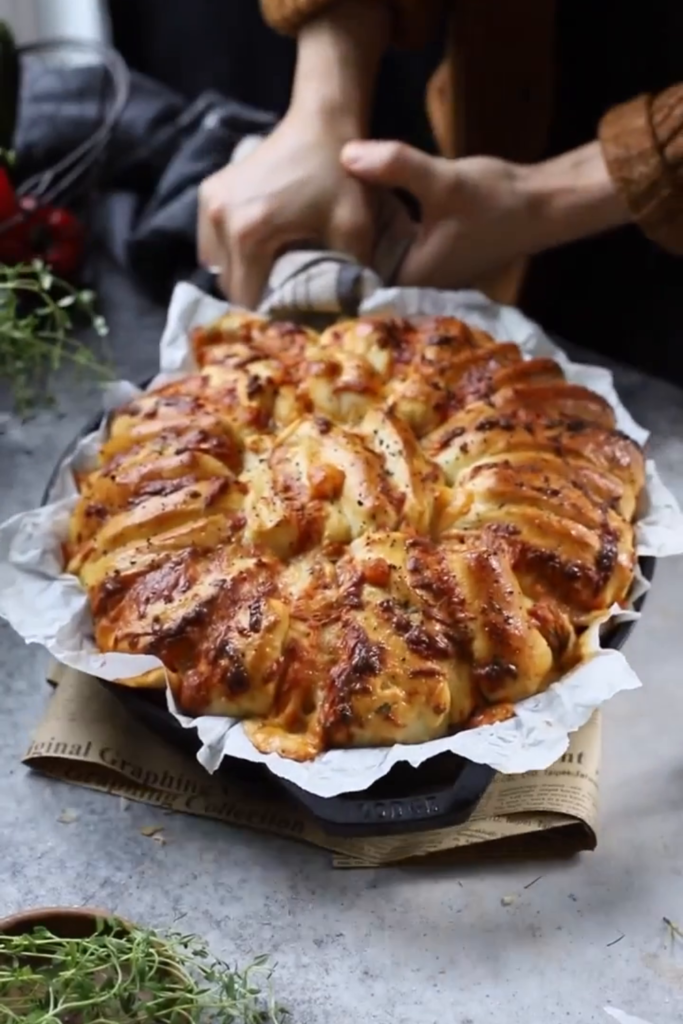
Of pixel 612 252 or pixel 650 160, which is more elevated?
pixel 650 160

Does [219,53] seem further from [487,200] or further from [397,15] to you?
[487,200]

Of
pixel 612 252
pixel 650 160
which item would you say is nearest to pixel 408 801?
pixel 650 160

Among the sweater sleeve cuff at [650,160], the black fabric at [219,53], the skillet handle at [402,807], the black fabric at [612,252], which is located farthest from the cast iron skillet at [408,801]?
the black fabric at [219,53]

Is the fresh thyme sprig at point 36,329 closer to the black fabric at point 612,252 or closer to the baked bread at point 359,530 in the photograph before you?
the baked bread at point 359,530

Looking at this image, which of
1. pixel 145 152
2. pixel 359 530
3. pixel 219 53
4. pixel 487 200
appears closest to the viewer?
pixel 359 530

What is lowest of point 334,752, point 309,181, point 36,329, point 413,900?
point 36,329

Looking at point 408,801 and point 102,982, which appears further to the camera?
point 408,801

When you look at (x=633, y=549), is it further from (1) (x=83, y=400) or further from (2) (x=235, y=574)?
(1) (x=83, y=400)
